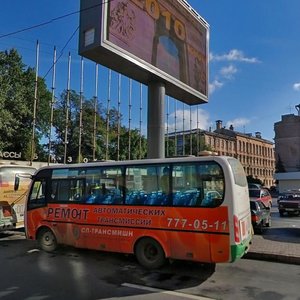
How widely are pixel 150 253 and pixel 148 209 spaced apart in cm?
110

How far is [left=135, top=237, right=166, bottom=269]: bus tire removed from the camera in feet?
29.9

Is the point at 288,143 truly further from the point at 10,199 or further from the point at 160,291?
the point at 160,291

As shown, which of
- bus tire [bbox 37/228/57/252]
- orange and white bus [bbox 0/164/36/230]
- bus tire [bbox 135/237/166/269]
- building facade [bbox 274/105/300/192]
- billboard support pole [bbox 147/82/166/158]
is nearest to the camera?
bus tire [bbox 135/237/166/269]

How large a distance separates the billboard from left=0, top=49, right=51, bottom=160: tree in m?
19.1

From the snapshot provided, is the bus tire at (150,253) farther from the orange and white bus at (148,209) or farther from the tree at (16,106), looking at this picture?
the tree at (16,106)

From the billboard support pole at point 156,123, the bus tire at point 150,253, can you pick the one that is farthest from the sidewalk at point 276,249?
the billboard support pole at point 156,123

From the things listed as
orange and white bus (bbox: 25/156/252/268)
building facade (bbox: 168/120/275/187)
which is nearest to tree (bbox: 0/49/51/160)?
orange and white bus (bbox: 25/156/252/268)

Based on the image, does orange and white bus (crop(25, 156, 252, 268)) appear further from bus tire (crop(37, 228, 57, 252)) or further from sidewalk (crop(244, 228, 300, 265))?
sidewalk (crop(244, 228, 300, 265))

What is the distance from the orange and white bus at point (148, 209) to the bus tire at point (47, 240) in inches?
1.1

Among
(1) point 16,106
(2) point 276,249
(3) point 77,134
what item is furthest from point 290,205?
(3) point 77,134

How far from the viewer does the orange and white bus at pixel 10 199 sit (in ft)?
44.9

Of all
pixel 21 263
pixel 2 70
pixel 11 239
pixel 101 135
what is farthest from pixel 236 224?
pixel 101 135

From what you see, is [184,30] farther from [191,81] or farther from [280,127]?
[280,127]

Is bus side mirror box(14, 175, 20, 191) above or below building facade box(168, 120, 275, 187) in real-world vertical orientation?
below
